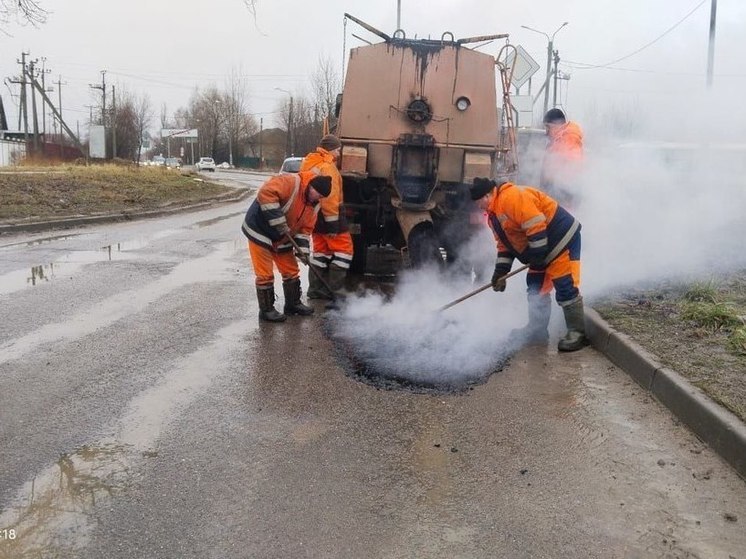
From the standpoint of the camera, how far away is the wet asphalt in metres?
2.60

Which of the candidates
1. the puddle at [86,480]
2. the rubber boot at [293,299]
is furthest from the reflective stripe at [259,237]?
the puddle at [86,480]

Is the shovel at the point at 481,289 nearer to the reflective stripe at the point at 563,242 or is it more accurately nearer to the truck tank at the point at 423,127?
the reflective stripe at the point at 563,242

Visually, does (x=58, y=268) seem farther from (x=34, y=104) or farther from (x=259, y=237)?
(x=34, y=104)

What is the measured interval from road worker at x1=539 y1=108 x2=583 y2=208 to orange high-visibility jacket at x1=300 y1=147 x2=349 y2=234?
2369mm

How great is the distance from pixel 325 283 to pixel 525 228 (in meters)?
2.45

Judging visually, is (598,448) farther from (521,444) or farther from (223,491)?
(223,491)

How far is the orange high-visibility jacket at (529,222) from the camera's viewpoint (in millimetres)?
5137

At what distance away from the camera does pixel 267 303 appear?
20.0ft

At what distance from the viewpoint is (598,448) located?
3.49 m

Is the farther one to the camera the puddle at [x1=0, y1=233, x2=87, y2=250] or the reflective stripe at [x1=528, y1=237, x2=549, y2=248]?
the puddle at [x1=0, y1=233, x2=87, y2=250]

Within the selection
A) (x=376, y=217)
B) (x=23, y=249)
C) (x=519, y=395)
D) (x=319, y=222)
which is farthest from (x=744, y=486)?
(x=23, y=249)

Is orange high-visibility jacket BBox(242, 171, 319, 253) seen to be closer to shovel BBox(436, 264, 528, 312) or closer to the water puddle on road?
shovel BBox(436, 264, 528, 312)

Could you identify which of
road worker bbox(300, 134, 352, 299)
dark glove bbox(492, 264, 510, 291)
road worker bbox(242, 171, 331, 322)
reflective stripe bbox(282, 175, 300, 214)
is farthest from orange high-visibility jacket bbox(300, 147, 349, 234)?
dark glove bbox(492, 264, 510, 291)

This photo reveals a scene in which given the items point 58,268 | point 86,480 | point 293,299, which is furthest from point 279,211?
point 58,268
